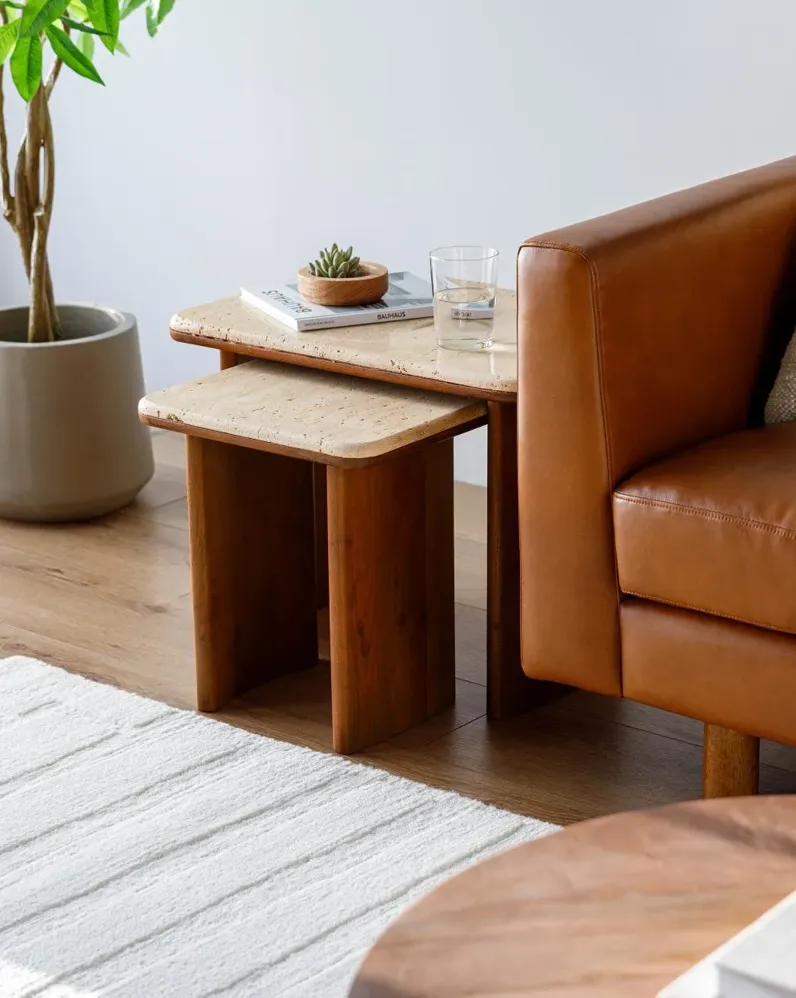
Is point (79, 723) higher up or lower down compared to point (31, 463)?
lower down

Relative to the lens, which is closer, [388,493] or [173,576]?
[388,493]

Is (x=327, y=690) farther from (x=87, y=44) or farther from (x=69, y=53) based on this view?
(x=87, y=44)

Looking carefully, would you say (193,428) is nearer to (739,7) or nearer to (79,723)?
(79,723)

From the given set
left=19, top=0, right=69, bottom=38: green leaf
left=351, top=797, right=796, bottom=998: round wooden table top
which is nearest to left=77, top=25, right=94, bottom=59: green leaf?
left=19, top=0, right=69, bottom=38: green leaf

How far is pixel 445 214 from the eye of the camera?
2840 millimetres

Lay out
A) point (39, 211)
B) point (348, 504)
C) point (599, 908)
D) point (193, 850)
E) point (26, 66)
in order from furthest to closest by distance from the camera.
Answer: point (39, 211), point (26, 66), point (348, 504), point (193, 850), point (599, 908)

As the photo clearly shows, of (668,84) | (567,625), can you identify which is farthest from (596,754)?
(668,84)

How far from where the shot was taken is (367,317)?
6.86 feet

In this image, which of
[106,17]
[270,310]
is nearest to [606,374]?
[270,310]

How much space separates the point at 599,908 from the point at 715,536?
0.69 m

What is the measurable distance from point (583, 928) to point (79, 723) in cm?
119

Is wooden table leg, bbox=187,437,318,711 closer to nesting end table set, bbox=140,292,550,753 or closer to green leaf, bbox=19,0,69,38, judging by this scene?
nesting end table set, bbox=140,292,550,753

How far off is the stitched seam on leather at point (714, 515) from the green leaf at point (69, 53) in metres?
1.10

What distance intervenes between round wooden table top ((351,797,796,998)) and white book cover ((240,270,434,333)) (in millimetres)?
1133
